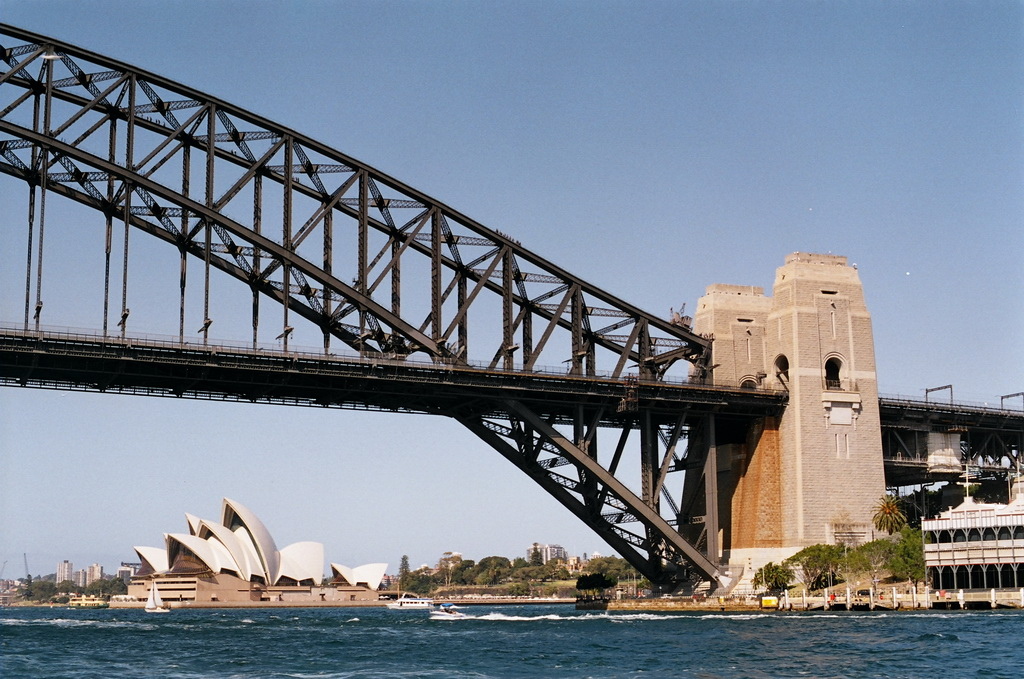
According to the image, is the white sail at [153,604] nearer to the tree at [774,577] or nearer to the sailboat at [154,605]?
the sailboat at [154,605]

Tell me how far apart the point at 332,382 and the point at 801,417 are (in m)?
38.2

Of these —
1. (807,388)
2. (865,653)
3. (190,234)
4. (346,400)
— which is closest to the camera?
(865,653)

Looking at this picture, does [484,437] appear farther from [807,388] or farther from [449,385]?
[807,388]

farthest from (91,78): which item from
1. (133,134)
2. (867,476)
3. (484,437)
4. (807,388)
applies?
(867,476)

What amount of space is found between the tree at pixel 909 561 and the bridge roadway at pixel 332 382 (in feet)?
47.7

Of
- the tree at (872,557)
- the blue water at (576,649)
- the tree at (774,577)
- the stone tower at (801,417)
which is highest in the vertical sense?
the stone tower at (801,417)

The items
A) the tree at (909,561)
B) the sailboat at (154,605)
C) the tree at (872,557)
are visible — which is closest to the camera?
the tree at (872,557)

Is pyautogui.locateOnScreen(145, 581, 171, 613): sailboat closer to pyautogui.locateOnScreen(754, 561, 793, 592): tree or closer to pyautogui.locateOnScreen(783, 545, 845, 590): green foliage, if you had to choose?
pyautogui.locateOnScreen(754, 561, 793, 592): tree

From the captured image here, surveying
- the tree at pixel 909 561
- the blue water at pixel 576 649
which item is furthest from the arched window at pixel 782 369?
the blue water at pixel 576 649

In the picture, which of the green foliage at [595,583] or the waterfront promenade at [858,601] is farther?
the green foliage at [595,583]

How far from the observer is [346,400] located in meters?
102

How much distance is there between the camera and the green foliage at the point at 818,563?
105625 millimetres

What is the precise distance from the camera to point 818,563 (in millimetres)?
105562

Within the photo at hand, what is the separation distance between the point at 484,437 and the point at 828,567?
27.7 meters
